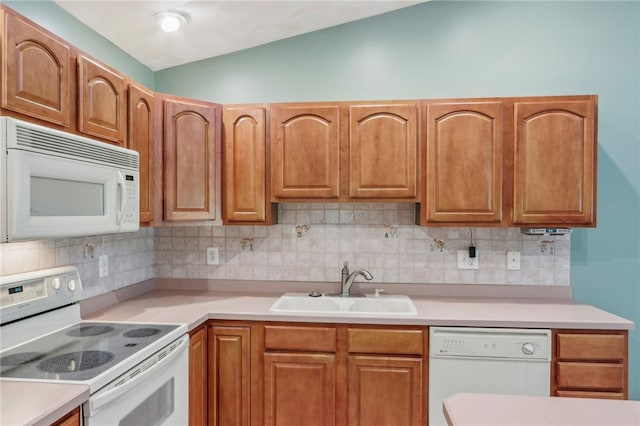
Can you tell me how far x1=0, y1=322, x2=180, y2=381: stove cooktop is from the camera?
1.37 meters

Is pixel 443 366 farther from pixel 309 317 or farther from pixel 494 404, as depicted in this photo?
pixel 494 404

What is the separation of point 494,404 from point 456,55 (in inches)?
88.8

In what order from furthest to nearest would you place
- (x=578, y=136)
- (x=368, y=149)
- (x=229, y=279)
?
1. (x=229, y=279)
2. (x=368, y=149)
3. (x=578, y=136)

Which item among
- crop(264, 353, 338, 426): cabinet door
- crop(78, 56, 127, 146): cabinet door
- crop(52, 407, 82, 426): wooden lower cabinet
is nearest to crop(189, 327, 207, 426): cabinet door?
crop(264, 353, 338, 426): cabinet door

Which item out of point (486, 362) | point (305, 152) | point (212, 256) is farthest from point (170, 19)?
point (486, 362)

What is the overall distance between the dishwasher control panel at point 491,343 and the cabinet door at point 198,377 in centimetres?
122

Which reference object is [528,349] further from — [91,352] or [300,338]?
[91,352]

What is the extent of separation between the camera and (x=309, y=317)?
2168 mm

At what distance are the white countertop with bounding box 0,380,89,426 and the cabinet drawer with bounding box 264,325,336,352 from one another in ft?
3.44

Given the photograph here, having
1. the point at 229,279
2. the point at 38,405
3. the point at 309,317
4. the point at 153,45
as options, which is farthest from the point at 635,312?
the point at 153,45

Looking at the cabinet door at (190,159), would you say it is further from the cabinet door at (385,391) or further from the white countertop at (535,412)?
the white countertop at (535,412)

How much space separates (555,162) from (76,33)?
106 inches

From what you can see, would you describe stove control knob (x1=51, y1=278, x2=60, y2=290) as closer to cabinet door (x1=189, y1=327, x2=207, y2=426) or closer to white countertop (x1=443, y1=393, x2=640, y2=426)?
cabinet door (x1=189, y1=327, x2=207, y2=426)

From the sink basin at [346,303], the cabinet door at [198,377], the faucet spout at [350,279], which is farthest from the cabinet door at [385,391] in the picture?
the cabinet door at [198,377]
